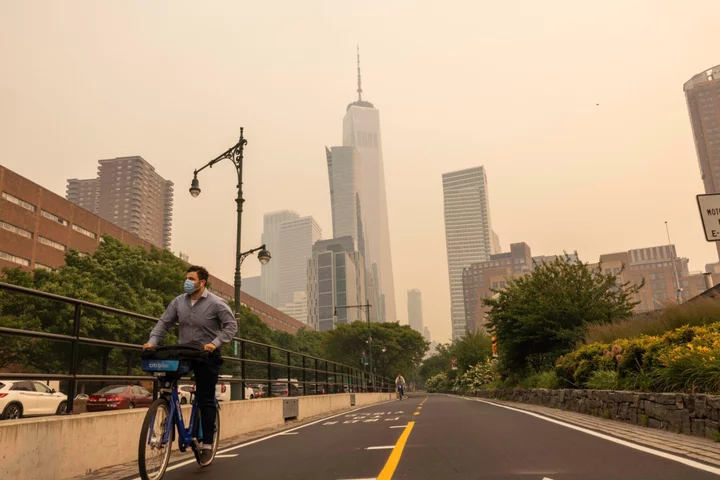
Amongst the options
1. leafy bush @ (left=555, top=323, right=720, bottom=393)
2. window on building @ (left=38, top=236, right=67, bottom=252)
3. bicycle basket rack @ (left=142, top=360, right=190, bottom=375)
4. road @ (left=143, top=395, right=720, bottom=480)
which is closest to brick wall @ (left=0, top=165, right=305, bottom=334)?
window on building @ (left=38, top=236, right=67, bottom=252)

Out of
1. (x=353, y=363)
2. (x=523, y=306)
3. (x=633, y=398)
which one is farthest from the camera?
(x=353, y=363)

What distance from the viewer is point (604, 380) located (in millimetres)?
11945

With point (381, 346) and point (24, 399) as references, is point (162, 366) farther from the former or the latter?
point (381, 346)

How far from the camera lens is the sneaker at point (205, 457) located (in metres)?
5.78

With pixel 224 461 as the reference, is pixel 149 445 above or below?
above

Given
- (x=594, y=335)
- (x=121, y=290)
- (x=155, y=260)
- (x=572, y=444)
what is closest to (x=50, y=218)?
(x=155, y=260)

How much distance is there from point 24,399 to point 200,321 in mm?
14640

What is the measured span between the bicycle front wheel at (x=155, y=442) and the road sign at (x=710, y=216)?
A: 8680mm

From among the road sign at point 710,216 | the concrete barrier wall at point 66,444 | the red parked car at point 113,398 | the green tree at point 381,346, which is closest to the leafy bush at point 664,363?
Result: the road sign at point 710,216

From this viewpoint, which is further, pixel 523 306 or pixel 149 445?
pixel 523 306

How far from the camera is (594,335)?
16.2m

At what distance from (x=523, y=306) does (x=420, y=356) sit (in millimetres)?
60962

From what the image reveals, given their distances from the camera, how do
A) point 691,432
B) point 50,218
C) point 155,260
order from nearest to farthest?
point 691,432 → point 155,260 → point 50,218

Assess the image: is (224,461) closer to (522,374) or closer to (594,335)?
(594,335)
